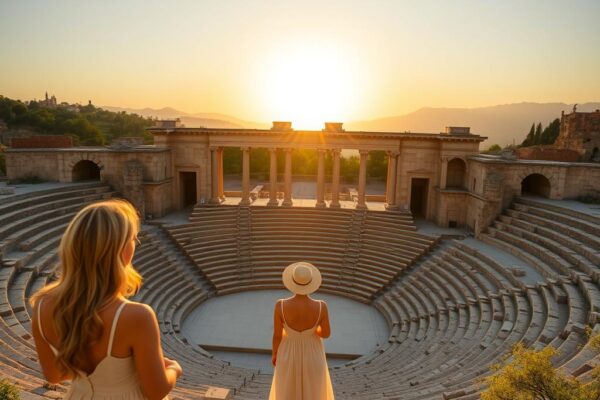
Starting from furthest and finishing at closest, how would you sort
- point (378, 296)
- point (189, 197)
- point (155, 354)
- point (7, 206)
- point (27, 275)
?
point (189, 197) < point (378, 296) < point (7, 206) < point (27, 275) < point (155, 354)

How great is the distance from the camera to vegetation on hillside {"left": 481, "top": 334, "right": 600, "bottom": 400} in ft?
19.0

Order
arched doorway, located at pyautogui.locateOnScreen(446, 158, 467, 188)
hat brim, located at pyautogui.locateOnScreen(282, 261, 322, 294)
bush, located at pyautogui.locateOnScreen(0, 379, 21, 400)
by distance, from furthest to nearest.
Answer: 1. arched doorway, located at pyautogui.locateOnScreen(446, 158, 467, 188)
2. hat brim, located at pyautogui.locateOnScreen(282, 261, 322, 294)
3. bush, located at pyautogui.locateOnScreen(0, 379, 21, 400)

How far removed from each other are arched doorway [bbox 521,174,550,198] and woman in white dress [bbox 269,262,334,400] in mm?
21622

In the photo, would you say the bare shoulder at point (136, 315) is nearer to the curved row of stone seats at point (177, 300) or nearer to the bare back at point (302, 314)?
the bare back at point (302, 314)

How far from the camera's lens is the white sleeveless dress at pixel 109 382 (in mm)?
2672

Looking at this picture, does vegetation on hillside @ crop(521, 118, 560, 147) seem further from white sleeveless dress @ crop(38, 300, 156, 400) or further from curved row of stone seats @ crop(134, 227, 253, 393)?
white sleeveless dress @ crop(38, 300, 156, 400)

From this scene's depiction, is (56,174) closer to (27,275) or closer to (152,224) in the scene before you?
(152,224)

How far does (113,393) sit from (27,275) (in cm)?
1381

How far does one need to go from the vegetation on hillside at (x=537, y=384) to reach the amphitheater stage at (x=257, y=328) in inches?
409

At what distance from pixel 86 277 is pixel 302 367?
3776mm

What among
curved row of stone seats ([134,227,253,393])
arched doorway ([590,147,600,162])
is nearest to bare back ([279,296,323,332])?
curved row of stone seats ([134,227,253,393])

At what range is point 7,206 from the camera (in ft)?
59.1

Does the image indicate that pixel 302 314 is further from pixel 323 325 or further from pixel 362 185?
pixel 362 185

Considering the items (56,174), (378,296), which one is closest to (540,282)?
(378,296)
